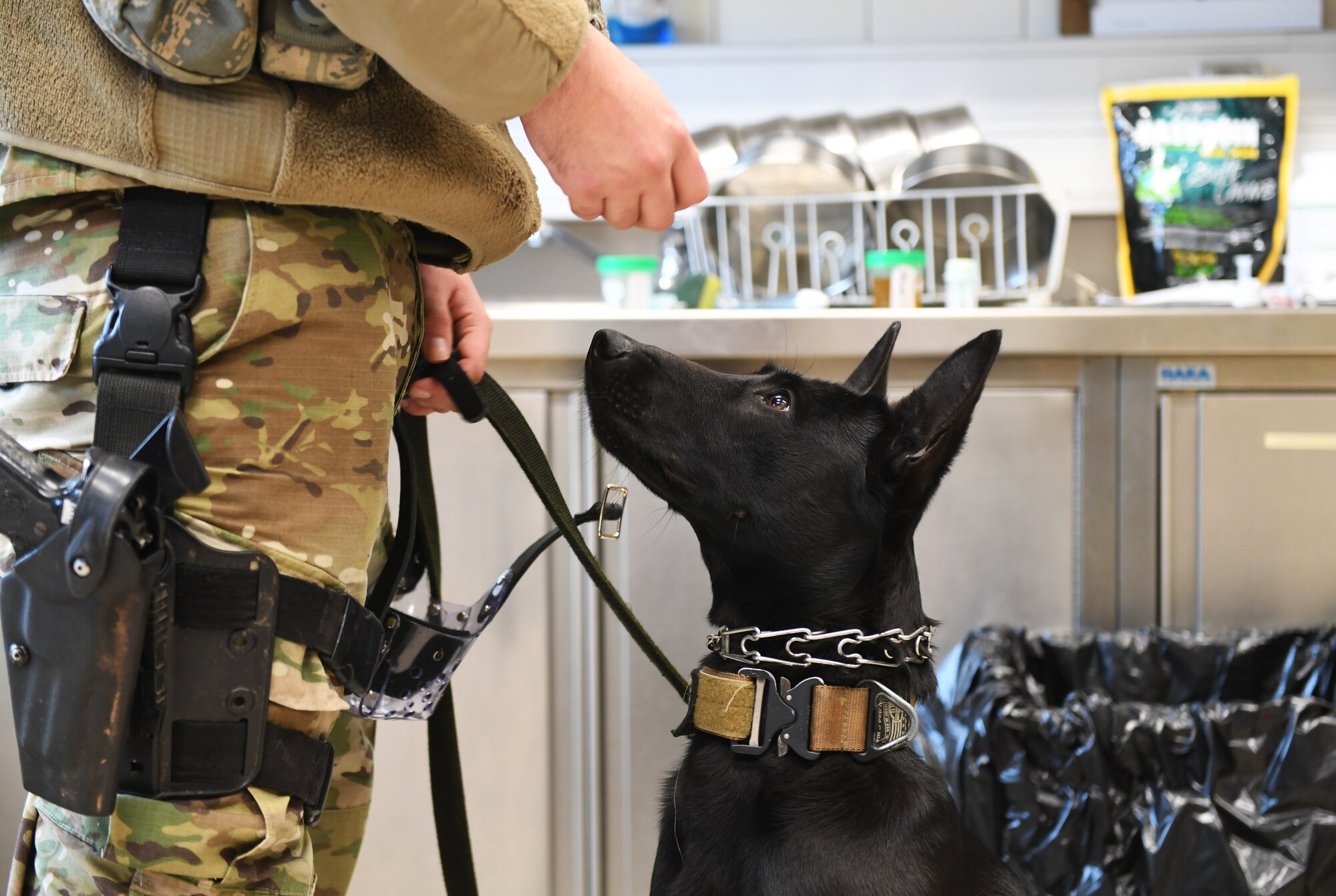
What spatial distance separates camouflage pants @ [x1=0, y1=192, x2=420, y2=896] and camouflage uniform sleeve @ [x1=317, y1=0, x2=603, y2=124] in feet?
0.44

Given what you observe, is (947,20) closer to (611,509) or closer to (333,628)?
(611,509)

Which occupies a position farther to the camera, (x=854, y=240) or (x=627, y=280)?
(x=854, y=240)

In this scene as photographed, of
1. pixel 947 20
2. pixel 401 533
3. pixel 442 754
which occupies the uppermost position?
pixel 947 20

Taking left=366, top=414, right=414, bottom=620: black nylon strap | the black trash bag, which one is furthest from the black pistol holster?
the black trash bag

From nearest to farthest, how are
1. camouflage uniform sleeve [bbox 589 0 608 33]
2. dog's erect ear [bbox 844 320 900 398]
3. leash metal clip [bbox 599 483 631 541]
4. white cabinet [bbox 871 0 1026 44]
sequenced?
camouflage uniform sleeve [bbox 589 0 608 33]
leash metal clip [bbox 599 483 631 541]
dog's erect ear [bbox 844 320 900 398]
white cabinet [bbox 871 0 1026 44]

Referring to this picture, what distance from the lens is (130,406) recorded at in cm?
57

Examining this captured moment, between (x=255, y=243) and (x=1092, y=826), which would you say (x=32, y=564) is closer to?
(x=255, y=243)

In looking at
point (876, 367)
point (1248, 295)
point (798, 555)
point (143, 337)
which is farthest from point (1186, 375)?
point (143, 337)

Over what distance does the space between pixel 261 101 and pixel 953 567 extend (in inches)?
49.4

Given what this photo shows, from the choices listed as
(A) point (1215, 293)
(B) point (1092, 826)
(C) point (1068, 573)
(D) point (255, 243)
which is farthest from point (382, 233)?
(A) point (1215, 293)

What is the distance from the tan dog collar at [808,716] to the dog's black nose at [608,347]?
0.95 ft

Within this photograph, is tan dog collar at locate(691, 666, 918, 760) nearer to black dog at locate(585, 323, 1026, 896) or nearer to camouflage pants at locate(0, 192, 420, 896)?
black dog at locate(585, 323, 1026, 896)

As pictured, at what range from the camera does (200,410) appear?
0.60m

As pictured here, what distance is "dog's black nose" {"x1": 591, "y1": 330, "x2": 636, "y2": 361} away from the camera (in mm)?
934
